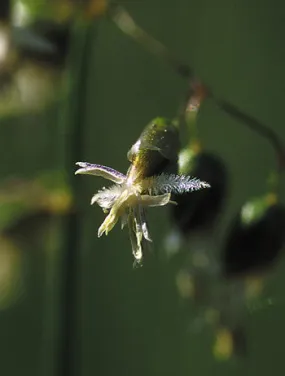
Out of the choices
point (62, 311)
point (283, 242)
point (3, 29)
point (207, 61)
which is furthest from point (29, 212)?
point (207, 61)

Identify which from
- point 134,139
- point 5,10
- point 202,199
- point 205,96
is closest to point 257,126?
point 205,96

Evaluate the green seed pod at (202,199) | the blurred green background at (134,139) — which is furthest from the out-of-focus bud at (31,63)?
the blurred green background at (134,139)

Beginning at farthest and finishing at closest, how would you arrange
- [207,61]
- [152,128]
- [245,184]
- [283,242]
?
[207,61] < [245,184] < [283,242] < [152,128]

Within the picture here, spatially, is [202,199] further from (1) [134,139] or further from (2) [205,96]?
(1) [134,139]

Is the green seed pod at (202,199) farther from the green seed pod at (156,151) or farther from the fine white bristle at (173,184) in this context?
the fine white bristle at (173,184)

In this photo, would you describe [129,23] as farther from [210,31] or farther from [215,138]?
[210,31]

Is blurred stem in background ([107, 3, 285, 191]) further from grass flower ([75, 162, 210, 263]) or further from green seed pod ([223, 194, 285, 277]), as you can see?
grass flower ([75, 162, 210, 263])
